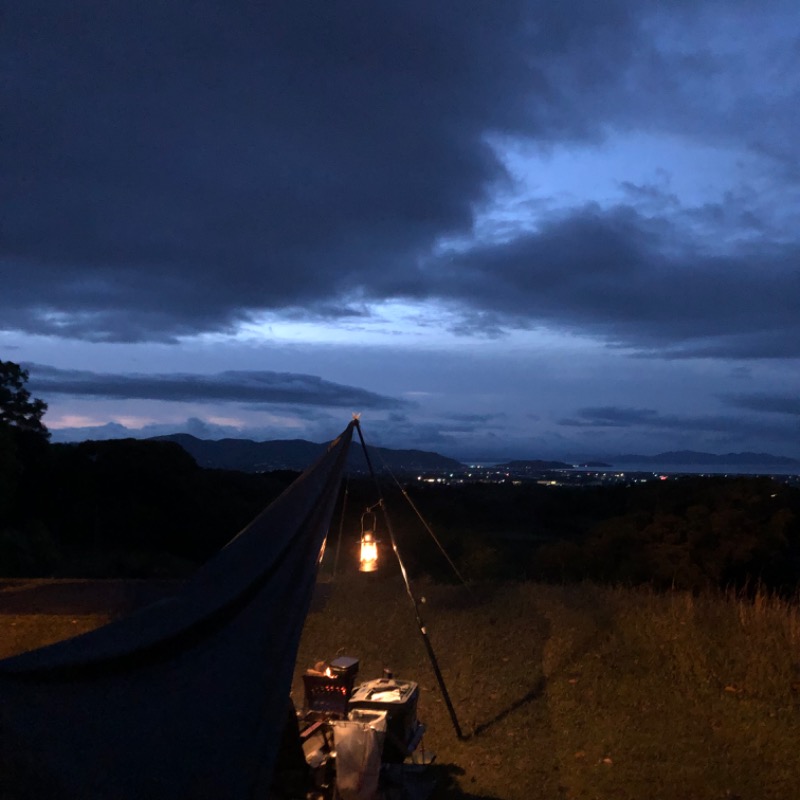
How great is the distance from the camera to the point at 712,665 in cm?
699

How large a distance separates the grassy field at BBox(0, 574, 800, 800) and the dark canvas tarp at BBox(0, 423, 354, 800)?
5.75ft

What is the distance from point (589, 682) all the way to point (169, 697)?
4.33 meters

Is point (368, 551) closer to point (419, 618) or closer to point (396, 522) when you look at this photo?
point (419, 618)

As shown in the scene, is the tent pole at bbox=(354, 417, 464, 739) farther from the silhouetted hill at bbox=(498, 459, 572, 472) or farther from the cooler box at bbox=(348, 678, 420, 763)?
the silhouetted hill at bbox=(498, 459, 572, 472)

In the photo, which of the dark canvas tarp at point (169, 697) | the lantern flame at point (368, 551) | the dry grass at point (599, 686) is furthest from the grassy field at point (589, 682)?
the dark canvas tarp at point (169, 697)

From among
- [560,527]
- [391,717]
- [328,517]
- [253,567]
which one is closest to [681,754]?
[391,717]

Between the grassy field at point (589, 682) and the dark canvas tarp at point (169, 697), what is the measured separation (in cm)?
175

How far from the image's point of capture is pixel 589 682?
7016mm

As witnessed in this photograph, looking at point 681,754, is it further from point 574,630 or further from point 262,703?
point 262,703

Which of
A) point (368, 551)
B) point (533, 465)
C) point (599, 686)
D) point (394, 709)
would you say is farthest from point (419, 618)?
point (533, 465)

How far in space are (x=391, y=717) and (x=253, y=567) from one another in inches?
48.3

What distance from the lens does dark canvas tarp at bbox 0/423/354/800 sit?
10.8ft

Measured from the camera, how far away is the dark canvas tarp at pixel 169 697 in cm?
328

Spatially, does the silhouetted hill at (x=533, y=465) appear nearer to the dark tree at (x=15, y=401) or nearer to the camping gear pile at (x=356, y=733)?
the dark tree at (x=15, y=401)
